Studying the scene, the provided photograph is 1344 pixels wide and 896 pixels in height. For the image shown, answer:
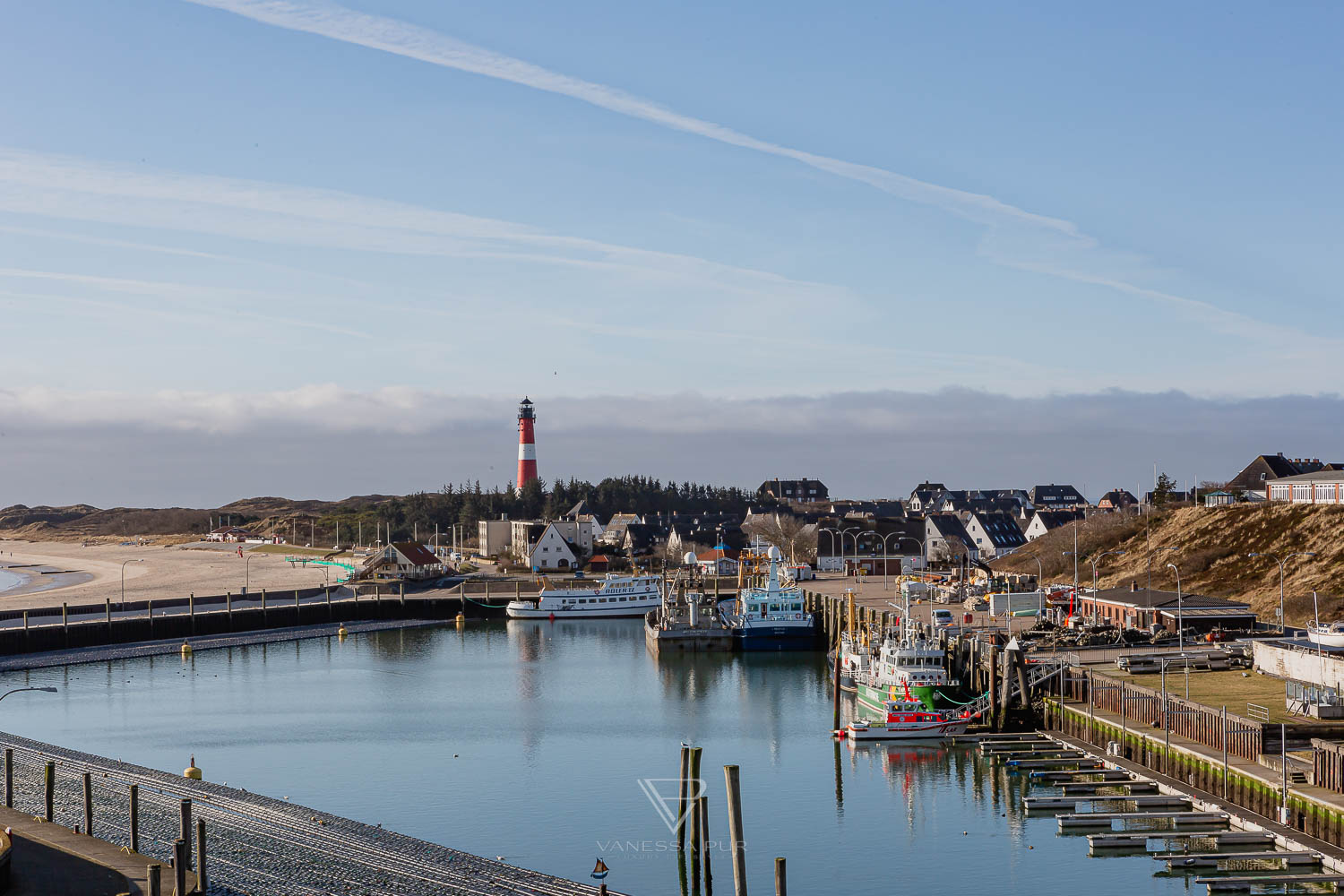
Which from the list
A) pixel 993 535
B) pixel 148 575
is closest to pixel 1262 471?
pixel 993 535

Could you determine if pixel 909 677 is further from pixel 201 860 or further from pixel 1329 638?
pixel 201 860

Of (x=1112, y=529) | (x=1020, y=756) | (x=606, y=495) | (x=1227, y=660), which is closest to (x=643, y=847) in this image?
(x=1020, y=756)

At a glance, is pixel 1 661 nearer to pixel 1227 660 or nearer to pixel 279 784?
pixel 279 784

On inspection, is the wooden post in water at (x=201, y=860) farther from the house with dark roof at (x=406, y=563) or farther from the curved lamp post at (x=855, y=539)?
the curved lamp post at (x=855, y=539)

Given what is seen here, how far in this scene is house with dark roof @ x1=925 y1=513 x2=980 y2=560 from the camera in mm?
133250

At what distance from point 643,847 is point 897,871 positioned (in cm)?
651

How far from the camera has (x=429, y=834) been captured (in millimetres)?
36219

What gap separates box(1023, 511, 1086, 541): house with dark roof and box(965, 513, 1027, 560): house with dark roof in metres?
6.23

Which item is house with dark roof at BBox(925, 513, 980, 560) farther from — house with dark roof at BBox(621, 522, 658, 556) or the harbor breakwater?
the harbor breakwater

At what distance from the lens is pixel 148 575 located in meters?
129

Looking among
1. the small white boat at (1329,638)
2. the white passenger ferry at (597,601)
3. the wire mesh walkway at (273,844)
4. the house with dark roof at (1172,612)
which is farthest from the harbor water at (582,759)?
the white passenger ferry at (597,601)

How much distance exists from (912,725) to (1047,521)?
11045 centimetres

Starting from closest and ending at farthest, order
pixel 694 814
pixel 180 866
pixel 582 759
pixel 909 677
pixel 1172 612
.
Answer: pixel 180 866 < pixel 694 814 < pixel 582 759 < pixel 909 677 < pixel 1172 612

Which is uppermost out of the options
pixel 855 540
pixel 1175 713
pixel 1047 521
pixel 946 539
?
pixel 1047 521
